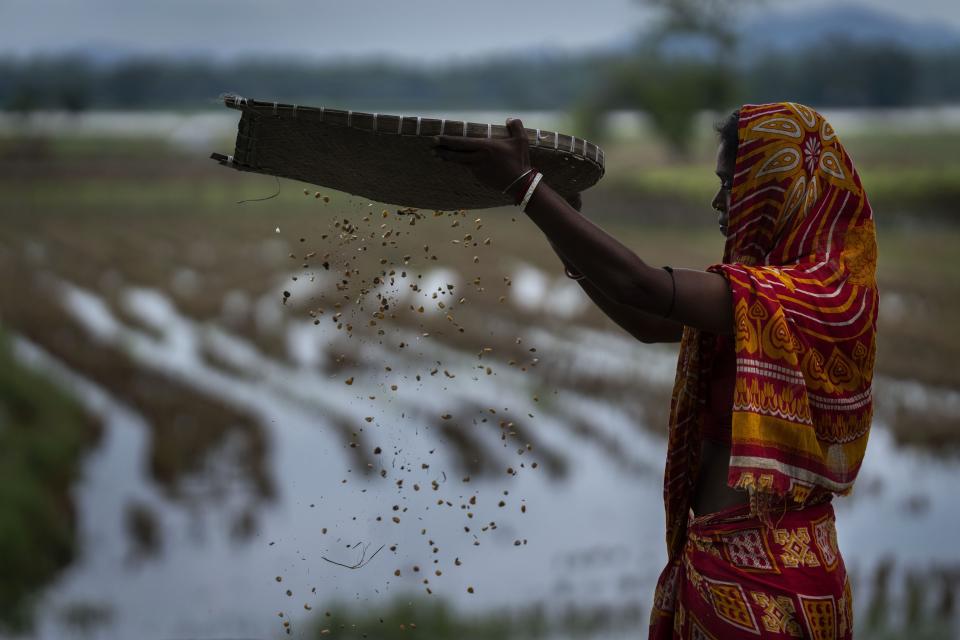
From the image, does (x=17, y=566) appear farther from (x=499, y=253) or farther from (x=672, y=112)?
(x=672, y=112)

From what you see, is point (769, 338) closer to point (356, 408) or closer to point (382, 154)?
point (382, 154)

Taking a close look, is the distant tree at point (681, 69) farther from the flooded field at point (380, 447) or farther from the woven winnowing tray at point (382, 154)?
the woven winnowing tray at point (382, 154)

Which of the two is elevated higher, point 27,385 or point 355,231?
point 355,231

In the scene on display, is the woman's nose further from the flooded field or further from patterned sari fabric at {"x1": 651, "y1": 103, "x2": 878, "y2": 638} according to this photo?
the flooded field

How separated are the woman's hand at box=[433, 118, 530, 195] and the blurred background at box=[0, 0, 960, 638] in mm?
331

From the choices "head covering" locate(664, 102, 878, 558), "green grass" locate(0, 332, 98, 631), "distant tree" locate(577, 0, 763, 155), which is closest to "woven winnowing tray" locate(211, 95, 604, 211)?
"head covering" locate(664, 102, 878, 558)

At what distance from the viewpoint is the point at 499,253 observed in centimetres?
1343

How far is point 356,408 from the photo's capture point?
25.9ft

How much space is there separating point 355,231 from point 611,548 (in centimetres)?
397

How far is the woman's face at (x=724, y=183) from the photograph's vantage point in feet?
5.58

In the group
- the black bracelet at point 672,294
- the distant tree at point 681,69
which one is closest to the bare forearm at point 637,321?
the black bracelet at point 672,294

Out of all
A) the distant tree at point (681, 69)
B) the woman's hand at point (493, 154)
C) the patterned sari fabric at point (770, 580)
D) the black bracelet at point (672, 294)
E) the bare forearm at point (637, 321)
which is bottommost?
the patterned sari fabric at point (770, 580)

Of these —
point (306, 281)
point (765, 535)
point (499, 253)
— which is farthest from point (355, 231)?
point (499, 253)

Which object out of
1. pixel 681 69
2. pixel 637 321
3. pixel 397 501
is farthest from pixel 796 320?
pixel 681 69
